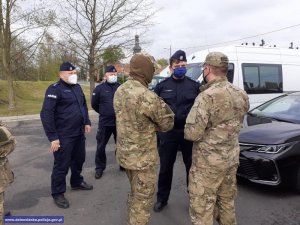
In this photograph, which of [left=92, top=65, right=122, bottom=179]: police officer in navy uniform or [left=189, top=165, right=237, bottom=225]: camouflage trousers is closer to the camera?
[left=189, top=165, right=237, bottom=225]: camouflage trousers

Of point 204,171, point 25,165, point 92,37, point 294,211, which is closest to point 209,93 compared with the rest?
A: point 204,171

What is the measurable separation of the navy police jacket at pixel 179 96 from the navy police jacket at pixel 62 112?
1.19m

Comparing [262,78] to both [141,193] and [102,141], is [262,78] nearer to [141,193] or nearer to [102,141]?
[102,141]

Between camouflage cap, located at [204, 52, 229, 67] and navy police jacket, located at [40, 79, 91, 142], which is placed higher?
camouflage cap, located at [204, 52, 229, 67]

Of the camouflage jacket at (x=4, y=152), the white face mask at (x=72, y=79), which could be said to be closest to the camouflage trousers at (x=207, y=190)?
the camouflage jacket at (x=4, y=152)

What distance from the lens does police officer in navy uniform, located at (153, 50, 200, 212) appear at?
3852mm

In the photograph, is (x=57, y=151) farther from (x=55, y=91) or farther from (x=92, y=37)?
(x=92, y=37)

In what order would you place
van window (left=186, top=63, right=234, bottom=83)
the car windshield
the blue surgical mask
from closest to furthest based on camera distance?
the blue surgical mask < the car windshield < van window (left=186, top=63, right=234, bottom=83)

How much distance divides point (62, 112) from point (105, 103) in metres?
1.23

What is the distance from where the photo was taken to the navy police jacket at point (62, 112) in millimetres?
4109

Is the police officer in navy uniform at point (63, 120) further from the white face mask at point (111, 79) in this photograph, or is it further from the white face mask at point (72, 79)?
the white face mask at point (111, 79)

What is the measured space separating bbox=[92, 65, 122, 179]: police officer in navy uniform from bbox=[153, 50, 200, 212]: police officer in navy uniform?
5.34 ft

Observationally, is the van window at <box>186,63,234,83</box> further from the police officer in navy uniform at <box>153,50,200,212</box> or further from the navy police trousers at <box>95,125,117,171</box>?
the police officer in navy uniform at <box>153,50,200,212</box>

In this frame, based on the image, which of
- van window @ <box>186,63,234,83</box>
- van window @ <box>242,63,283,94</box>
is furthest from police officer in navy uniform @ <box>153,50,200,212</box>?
van window @ <box>242,63,283,94</box>
